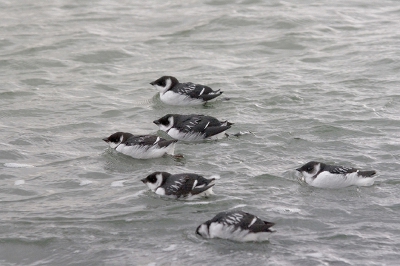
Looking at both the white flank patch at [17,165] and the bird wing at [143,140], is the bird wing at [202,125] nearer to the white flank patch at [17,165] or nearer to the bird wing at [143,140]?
the bird wing at [143,140]

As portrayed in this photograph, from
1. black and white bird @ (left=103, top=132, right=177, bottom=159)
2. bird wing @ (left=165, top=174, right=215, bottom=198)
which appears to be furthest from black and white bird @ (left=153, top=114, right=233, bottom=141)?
bird wing @ (left=165, top=174, right=215, bottom=198)

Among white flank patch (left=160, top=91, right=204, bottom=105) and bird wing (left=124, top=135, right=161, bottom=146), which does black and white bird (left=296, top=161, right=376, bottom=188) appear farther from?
white flank patch (left=160, top=91, right=204, bottom=105)

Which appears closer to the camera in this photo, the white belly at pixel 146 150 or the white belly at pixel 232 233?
the white belly at pixel 232 233

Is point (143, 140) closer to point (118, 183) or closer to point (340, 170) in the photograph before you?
point (118, 183)

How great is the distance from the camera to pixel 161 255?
9.83 metres

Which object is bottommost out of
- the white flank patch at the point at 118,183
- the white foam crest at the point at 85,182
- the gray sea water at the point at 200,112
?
the white foam crest at the point at 85,182

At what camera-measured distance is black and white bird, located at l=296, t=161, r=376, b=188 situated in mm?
11844

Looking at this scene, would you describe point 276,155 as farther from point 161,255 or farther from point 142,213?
point 161,255

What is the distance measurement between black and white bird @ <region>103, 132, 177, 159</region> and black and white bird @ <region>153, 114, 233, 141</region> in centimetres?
73

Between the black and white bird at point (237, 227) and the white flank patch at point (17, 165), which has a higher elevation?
the black and white bird at point (237, 227)

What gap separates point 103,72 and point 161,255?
33.0 ft

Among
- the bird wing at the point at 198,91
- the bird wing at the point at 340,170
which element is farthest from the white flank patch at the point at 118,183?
the bird wing at the point at 198,91

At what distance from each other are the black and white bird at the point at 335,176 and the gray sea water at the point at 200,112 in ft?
0.51

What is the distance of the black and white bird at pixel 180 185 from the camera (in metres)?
11.4
